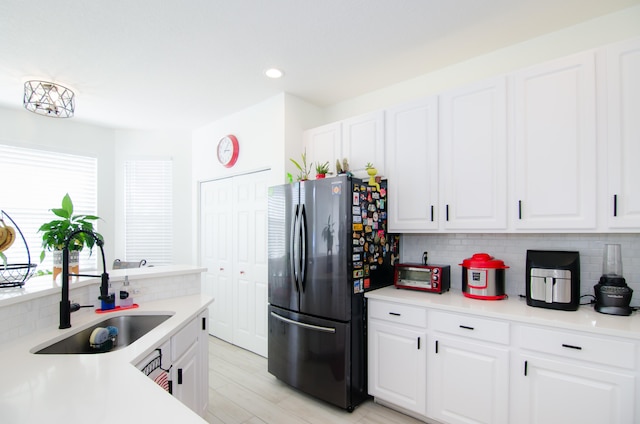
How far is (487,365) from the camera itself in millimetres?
2107

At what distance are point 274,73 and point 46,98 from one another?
2153 mm

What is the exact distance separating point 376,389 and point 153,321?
1707mm

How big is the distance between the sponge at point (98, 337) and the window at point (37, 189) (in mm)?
2649

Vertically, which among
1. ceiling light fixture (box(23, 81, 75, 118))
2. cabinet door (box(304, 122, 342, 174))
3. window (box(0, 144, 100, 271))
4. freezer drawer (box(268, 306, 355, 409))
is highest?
ceiling light fixture (box(23, 81, 75, 118))

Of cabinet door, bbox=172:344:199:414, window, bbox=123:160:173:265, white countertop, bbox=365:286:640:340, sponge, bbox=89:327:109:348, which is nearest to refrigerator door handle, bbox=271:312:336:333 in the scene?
white countertop, bbox=365:286:640:340

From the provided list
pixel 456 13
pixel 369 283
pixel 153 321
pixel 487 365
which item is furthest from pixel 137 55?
pixel 487 365

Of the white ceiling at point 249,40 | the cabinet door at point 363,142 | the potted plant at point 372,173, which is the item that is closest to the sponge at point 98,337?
the white ceiling at point 249,40

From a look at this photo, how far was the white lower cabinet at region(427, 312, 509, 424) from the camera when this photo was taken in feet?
6.77

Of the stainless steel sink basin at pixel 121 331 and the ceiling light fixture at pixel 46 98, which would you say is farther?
the ceiling light fixture at pixel 46 98

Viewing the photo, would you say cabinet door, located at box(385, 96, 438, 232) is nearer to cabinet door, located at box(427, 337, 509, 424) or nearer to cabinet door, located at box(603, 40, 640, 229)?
cabinet door, located at box(427, 337, 509, 424)

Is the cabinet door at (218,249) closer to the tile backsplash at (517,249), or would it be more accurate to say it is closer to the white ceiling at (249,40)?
the white ceiling at (249,40)

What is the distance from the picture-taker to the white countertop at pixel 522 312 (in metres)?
1.76

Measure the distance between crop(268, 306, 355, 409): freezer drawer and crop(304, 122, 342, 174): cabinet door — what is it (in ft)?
4.86

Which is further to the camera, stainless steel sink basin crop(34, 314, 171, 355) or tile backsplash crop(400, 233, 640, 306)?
tile backsplash crop(400, 233, 640, 306)
